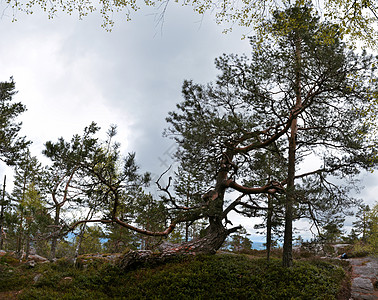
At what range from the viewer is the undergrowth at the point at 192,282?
7.54 metres

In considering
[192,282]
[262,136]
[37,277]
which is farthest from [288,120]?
[37,277]

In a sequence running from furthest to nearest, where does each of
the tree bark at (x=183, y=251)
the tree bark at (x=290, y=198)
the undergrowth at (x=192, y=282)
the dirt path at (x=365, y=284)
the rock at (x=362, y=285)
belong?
the tree bark at (x=183, y=251)
the rock at (x=362, y=285)
the tree bark at (x=290, y=198)
the dirt path at (x=365, y=284)
the undergrowth at (x=192, y=282)

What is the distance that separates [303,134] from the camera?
35.1ft

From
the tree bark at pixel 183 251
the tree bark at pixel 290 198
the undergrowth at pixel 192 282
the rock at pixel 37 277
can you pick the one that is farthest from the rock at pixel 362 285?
the rock at pixel 37 277

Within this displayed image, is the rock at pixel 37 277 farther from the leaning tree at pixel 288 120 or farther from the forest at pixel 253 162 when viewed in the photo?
the leaning tree at pixel 288 120

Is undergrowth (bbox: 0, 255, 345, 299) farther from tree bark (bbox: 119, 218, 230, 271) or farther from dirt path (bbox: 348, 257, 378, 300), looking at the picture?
dirt path (bbox: 348, 257, 378, 300)

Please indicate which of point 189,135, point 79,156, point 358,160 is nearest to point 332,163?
point 358,160

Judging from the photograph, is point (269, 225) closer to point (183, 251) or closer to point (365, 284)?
point (183, 251)

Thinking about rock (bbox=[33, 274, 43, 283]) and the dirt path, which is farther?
rock (bbox=[33, 274, 43, 283])

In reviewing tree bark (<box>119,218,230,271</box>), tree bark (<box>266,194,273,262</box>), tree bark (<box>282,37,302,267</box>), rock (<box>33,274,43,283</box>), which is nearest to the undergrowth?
rock (<box>33,274,43,283</box>)

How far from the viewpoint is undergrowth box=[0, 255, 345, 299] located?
297 inches

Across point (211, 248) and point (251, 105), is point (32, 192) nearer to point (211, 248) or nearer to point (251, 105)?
point (211, 248)

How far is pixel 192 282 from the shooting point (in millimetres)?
8008

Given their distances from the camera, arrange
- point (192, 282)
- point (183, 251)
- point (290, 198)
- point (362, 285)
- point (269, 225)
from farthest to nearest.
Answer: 1. point (183, 251)
2. point (269, 225)
3. point (362, 285)
4. point (290, 198)
5. point (192, 282)
